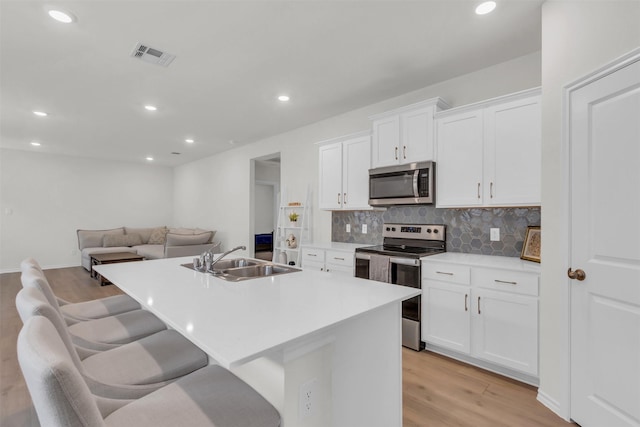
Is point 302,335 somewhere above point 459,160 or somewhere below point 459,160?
below

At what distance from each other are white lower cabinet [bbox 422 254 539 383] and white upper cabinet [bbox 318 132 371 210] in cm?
128

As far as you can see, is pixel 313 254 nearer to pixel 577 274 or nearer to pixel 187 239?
pixel 577 274

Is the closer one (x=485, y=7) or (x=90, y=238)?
(x=485, y=7)

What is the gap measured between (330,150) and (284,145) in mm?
1462

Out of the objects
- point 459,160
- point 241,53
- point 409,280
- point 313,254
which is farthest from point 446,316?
point 241,53

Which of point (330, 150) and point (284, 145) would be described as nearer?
point (330, 150)

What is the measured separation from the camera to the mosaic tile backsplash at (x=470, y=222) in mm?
2697

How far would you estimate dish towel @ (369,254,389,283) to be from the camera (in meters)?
2.97

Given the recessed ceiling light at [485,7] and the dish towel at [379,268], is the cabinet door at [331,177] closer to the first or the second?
the dish towel at [379,268]

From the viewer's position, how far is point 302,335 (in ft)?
3.43

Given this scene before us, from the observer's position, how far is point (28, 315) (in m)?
1.10

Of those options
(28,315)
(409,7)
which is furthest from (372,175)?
(28,315)

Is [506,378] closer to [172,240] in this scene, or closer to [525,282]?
[525,282]

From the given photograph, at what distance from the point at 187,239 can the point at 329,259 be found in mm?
3921
